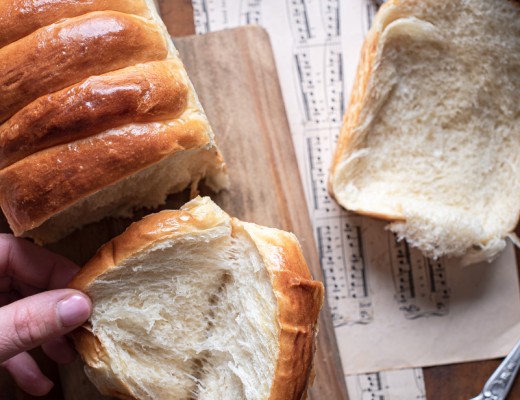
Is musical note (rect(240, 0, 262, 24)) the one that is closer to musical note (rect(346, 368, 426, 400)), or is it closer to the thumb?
the thumb

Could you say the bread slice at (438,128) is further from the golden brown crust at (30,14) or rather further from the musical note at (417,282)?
the golden brown crust at (30,14)

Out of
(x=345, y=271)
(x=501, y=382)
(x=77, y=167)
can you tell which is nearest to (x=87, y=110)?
(x=77, y=167)

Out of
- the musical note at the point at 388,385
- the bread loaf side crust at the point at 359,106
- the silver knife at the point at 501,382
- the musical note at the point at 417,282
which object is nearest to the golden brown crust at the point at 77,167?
the bread loaf side crust at the point at 359,106

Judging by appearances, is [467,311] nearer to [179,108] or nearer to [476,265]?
[476,265]

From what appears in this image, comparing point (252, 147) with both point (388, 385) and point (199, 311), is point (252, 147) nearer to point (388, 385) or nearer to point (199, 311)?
point (199, 311)

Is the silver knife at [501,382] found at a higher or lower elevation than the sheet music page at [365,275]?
lower

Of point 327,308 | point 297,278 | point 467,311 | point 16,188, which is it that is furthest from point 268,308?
point 467,311

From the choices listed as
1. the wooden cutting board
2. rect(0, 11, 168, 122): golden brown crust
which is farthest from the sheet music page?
rect(0, 11, 168, 122): golden brown crust
